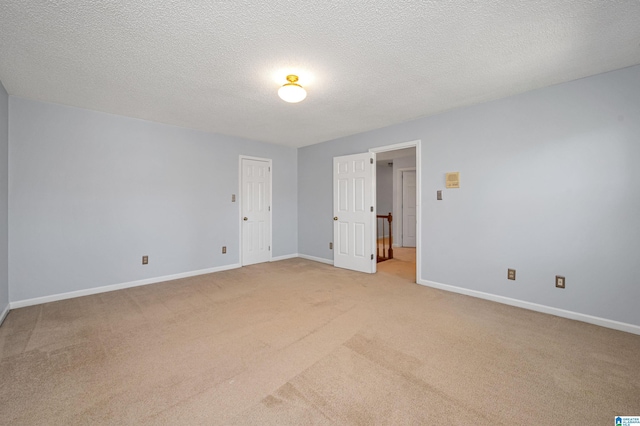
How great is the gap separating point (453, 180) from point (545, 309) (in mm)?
1779

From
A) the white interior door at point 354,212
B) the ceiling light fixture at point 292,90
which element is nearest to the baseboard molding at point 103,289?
the white interior door at point 354,212

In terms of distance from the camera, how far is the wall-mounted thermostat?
11.7 ft

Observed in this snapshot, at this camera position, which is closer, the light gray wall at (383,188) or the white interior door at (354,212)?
the white interior door at (354,212)

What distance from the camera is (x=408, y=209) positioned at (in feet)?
25.0

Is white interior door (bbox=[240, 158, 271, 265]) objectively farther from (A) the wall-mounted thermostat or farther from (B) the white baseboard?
(A) the wall-mounted thermostat

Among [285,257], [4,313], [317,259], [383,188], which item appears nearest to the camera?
[4,313]

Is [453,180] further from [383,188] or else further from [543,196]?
[383,188]

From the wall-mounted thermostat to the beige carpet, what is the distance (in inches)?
59.1

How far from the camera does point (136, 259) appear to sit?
153 inches

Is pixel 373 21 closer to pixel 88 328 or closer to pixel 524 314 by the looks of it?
pixel 524 314

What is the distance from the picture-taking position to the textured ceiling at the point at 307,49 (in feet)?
5.67

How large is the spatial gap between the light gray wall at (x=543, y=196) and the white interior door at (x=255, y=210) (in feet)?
9.64

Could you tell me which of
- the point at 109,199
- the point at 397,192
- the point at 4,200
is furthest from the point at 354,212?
the point at 4,200

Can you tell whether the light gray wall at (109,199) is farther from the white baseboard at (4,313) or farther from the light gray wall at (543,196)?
the light gray wall at (543,196)
